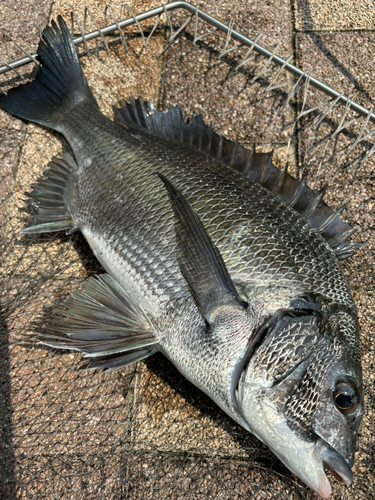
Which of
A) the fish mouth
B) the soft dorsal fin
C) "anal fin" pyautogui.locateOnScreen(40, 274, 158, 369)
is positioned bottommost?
"anal fin" pyautogui.locateOnScreen(40, 274, 158, 369)

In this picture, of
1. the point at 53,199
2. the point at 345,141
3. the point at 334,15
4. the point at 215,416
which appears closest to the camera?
the point at 215,416

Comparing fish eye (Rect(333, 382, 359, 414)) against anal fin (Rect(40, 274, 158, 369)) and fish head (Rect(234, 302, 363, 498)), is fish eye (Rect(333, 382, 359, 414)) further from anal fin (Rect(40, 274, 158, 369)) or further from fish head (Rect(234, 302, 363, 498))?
anal fin (Rect(40, 274, 158, 369))

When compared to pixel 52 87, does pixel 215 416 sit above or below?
below

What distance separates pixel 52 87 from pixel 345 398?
2220 mm

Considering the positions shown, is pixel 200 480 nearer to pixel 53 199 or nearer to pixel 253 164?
pixel 253 164

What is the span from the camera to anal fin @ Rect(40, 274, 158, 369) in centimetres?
169

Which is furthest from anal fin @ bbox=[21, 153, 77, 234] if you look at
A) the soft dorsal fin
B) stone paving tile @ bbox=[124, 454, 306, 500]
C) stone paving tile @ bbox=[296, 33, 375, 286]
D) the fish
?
stone paving tile @ bbox=[296, 33, 375, 286]

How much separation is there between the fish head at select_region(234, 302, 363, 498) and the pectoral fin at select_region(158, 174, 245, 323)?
20cm

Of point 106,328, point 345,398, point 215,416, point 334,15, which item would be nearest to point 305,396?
point 345,398

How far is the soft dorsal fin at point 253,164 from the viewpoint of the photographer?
179 centimetres

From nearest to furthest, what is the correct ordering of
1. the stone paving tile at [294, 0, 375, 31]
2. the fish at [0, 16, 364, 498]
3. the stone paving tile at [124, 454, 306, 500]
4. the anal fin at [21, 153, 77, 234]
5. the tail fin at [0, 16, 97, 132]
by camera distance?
the fish at [0, 16, 364, 498], the stone paving tile at [124, 454, 306, 500], the anal fin at [21, 153, 77, 234], the tail fin at [0, 16, 97, 132], the stone paving tile at [294, 0, 375, 31]

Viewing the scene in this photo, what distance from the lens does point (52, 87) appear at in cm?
242

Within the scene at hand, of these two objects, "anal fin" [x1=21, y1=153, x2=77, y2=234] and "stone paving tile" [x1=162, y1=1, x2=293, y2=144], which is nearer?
"anal fin" [x1=21, y1=153, x2=77, y2=234]

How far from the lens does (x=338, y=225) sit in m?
1.79
